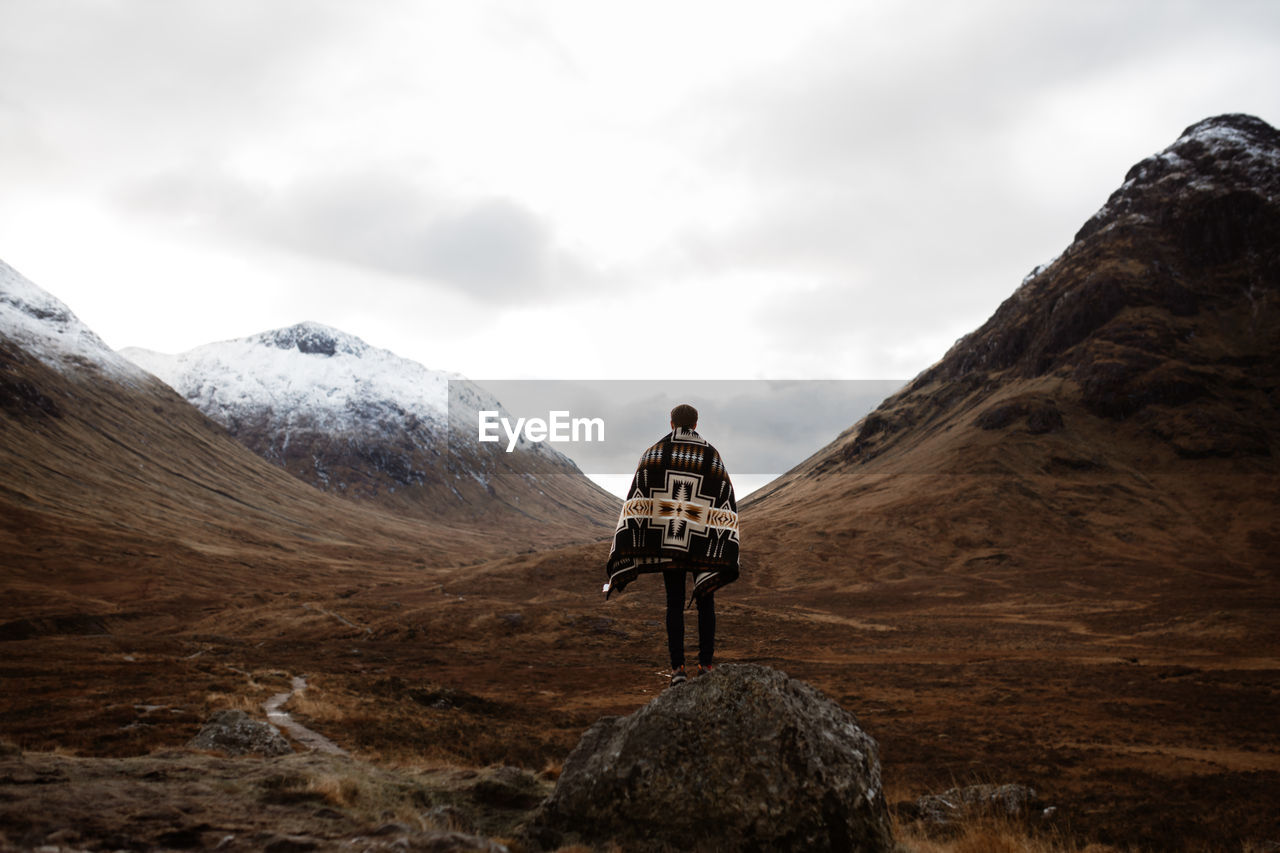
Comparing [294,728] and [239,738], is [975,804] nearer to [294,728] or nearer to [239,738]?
[239,738]

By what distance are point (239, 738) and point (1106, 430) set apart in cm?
11857

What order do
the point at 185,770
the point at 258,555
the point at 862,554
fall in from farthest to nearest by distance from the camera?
the point at 258,555, the point at 862,554, the point at 185,770

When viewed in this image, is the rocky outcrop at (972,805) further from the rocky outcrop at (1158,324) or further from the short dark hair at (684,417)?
the rocky outcrop at (1158,324)

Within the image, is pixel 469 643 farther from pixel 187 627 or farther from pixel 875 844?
pixel 875 844

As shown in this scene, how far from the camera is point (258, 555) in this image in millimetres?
97375

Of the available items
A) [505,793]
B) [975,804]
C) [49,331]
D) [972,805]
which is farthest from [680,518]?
[49,331]

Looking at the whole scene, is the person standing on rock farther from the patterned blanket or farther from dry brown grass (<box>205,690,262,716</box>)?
dry brown grass (<box>205,690,262,716</box>)

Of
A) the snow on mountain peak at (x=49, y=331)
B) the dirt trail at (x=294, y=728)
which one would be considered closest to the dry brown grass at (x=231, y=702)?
the dirt trail at (x=294, y=728)

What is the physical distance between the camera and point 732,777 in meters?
6.26

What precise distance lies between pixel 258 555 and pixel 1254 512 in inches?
4932

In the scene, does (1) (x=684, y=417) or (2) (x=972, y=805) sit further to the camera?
(2) (x=972, y=805)

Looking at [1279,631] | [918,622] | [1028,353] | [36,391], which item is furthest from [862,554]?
[36,391]

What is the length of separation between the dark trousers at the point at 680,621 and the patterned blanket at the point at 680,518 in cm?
15

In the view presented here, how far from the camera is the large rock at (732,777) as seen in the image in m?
5.99
